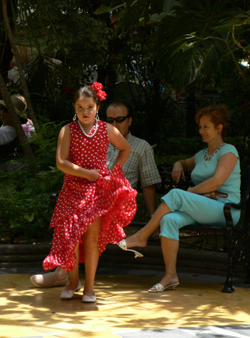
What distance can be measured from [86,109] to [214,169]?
128 cm

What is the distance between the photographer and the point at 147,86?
12.3 metres

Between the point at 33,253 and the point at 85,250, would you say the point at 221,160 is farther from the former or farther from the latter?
the point at 33,253

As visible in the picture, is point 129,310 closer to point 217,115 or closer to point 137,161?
point 137,161

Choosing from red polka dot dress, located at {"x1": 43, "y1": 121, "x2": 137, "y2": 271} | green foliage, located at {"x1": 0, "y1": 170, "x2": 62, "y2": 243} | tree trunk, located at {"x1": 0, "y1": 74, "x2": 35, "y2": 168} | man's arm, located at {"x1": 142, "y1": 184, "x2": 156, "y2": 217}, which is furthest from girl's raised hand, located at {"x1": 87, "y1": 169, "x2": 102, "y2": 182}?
tree trunk, located at {"x1": 0, "y1": 74, "x2": 35, "y2": 168}

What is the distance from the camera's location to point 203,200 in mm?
4168

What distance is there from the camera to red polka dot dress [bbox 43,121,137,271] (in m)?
3.72

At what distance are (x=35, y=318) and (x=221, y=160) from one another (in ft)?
6.57

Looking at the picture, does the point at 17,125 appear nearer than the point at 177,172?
No

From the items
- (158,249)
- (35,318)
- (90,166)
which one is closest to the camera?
(35,318)

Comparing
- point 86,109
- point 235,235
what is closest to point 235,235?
point 235,235

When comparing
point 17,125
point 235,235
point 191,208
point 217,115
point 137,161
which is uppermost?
point 17,125

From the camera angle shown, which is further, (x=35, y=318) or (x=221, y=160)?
(x=221, y=160)

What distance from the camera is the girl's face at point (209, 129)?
14.6 ft

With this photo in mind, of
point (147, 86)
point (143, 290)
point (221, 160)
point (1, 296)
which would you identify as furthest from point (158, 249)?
point (147, 86)
